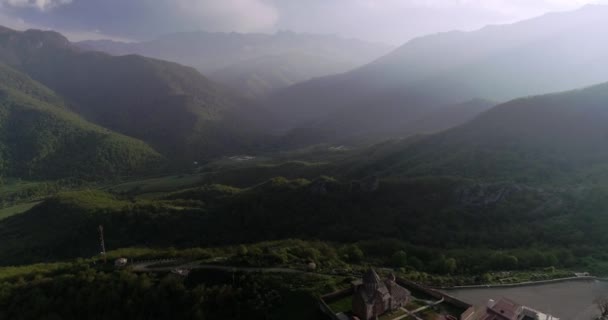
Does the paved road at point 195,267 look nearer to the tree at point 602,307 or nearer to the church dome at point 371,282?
the church dome at point 371,282

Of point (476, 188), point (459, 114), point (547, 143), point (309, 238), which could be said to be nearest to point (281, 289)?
point (309, 238)

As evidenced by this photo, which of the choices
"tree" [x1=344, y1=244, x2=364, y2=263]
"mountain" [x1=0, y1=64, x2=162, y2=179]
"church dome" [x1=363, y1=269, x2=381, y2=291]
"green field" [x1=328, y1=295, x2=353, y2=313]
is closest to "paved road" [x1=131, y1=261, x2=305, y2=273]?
"green field" [x1=328, y1=295, x2=353, y2=313]

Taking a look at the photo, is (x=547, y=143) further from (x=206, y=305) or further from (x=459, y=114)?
(x=459, y=114)

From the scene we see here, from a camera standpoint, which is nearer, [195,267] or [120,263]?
[195,267]

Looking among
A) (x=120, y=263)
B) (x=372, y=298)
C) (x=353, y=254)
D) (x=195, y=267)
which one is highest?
(x=120, y=263)

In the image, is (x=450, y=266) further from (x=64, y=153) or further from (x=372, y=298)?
(x=64, y=153)

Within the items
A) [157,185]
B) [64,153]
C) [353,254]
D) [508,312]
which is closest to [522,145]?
[353,254]

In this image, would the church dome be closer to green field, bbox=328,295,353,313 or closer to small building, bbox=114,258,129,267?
green field, bbox=328,295,353,313
